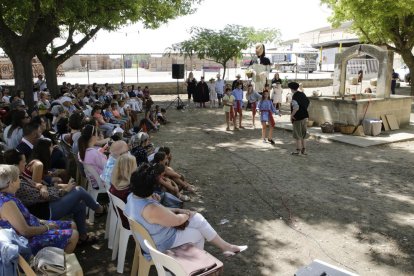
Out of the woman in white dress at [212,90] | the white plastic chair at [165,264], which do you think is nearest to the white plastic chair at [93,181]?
the white plastic chair at [165,264]

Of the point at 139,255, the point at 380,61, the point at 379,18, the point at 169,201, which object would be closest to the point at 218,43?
the point at 379,18

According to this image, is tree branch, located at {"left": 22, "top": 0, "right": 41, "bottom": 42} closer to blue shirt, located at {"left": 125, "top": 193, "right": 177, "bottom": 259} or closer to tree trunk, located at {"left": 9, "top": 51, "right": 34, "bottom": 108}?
tree trunk, located at {"left": 9, "top": 51, "right": 34, "bottom": 108}

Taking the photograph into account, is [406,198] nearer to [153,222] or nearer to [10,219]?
[153,222]

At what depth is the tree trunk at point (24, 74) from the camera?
12.1m

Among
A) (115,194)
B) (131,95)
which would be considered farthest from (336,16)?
(115,194)

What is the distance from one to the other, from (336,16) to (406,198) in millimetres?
14138

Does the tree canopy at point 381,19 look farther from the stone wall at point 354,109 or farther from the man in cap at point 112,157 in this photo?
the man in cap at point 112,157

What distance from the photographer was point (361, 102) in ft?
36.4

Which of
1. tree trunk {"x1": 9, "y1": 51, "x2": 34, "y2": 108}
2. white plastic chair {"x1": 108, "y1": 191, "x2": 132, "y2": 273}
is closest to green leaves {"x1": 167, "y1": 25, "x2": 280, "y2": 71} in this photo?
tree trunk {"x1": 9, "y1": 51, "x2": 34, "y2": 108}

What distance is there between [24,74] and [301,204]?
404 inches

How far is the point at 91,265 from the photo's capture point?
167 inches

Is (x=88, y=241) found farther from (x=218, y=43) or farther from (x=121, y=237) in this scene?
(x=218, y=43)

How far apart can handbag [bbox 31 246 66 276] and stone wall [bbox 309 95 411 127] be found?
9.87m

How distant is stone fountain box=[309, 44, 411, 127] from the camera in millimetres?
11258
